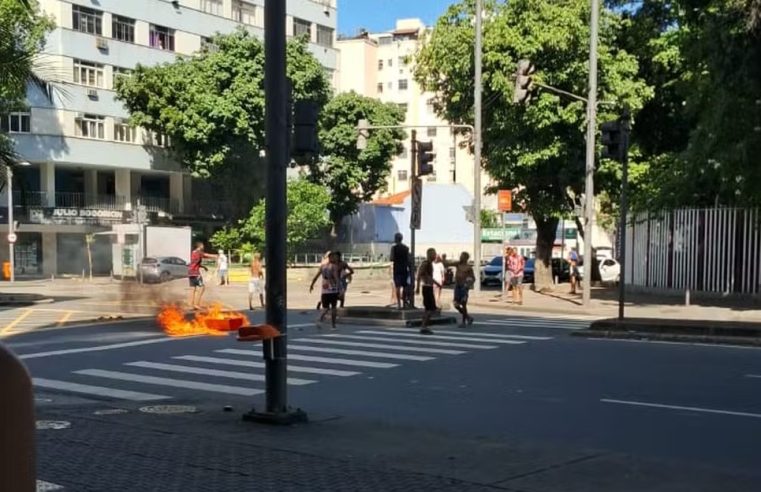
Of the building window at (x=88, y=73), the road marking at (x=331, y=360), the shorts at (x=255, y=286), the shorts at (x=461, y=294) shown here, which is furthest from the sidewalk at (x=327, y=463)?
the building window at (x=88, y=73)

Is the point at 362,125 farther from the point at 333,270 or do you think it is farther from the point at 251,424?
the point at 251,424

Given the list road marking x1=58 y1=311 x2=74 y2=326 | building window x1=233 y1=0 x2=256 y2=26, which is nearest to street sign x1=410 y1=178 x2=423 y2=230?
road marking x1=58 y1=311 x2=74 y2=326

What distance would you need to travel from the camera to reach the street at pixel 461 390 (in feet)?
24.7

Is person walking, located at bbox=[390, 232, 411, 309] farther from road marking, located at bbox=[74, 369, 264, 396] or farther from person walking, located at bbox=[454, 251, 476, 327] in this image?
road marking, located at bbox=[74, 369, 264, 396]

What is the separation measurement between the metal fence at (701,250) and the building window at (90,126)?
3571cm

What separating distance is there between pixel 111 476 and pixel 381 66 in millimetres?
103780

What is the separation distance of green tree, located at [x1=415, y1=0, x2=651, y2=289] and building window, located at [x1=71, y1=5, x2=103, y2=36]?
28.0 metres

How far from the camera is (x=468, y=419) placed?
29.5ft

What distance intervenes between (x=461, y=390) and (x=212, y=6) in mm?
55353

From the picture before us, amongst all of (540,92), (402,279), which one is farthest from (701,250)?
(402,279)

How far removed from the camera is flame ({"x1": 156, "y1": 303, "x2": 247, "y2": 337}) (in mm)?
18438

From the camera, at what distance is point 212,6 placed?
61.2 m

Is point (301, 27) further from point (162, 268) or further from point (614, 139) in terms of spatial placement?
point (614, 139)

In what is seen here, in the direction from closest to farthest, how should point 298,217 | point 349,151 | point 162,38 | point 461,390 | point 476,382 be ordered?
point 461,390 < point 476,382 < point 298,217 < point 349,151 < point 162,38
